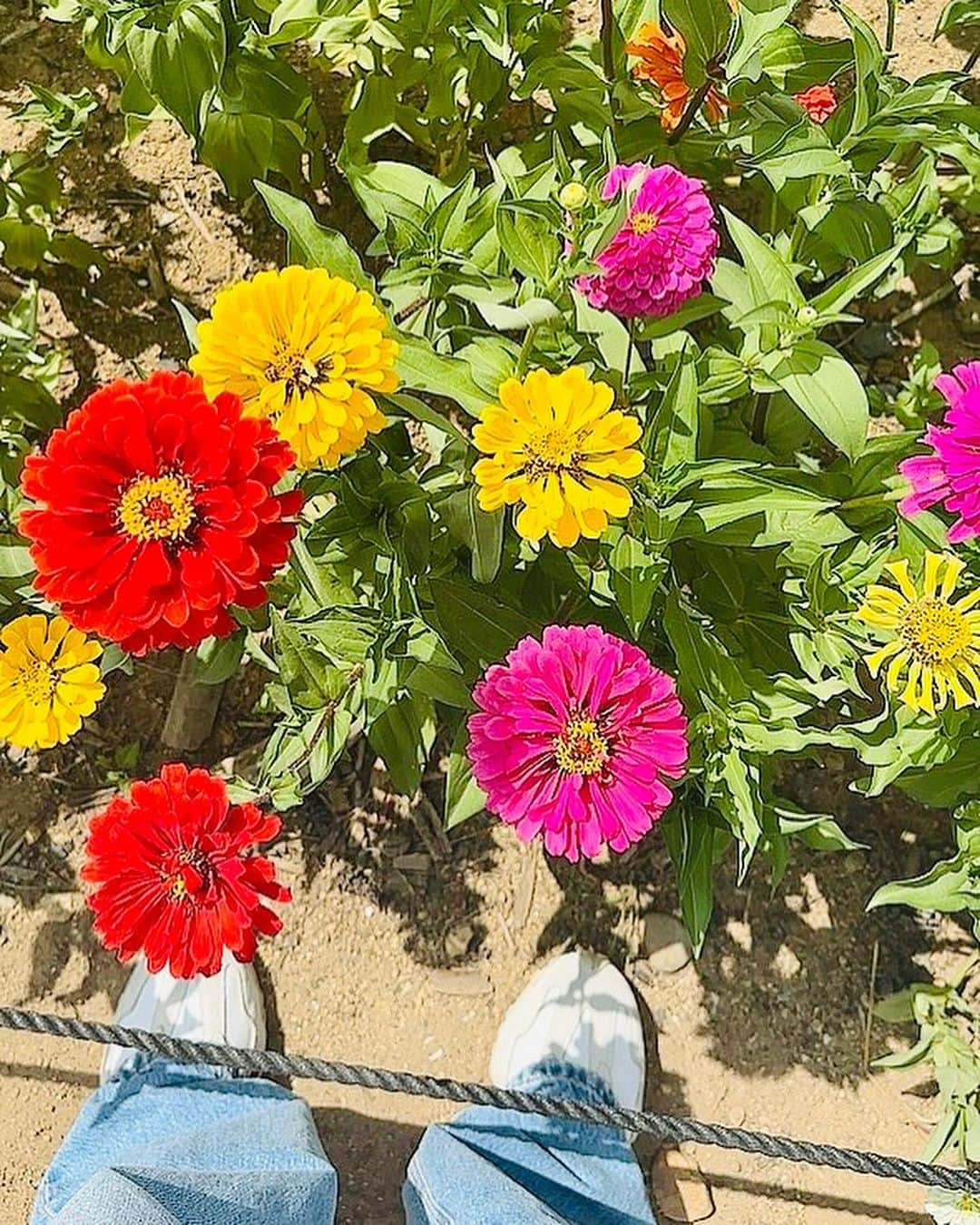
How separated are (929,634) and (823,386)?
0.32 metres

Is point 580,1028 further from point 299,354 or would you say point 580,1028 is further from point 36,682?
point 299,354

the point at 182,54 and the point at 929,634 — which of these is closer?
the point at 929,634

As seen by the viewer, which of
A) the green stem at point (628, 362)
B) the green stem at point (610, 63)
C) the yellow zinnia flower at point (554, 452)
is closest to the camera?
the yellow zinnia flower at point (554, 452)

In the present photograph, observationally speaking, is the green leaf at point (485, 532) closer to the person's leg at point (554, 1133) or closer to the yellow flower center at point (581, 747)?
the yellow flower center at point (581, 747)

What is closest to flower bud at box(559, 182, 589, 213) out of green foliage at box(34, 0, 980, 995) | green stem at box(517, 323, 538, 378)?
green foliage at box(34, 0, 980, 995)

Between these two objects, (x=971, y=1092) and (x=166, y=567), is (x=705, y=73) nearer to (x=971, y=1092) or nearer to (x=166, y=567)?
(x=166, y=567)

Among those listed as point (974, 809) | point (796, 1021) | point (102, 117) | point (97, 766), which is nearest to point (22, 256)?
point (102, 117)

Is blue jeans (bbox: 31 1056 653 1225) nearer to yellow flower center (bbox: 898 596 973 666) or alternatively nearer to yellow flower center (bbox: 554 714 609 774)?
yellow flower center (bbox: 554 714 609 774)

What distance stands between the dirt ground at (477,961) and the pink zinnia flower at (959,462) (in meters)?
0.82

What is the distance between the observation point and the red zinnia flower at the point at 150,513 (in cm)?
87

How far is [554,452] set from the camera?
0.97 meters

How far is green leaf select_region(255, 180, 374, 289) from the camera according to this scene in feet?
3.74

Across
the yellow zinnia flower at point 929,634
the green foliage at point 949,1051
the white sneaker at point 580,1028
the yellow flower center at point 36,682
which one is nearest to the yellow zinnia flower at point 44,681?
the yellow flower center at point 36,682

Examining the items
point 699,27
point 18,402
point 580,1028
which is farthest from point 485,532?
point 580,1028
